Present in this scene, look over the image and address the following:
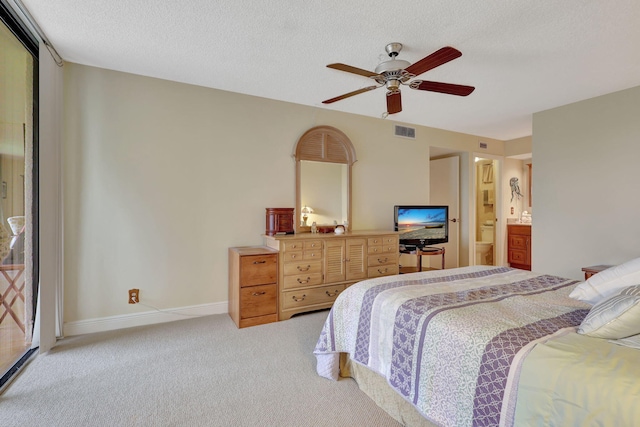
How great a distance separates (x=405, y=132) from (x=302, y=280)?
9.65 ft

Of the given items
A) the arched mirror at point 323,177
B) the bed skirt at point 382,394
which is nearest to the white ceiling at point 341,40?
the arched mirror at point 323,177

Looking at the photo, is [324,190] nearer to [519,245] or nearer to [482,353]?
[482,353]

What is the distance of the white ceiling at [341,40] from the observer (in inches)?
77.3

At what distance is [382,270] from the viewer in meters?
3.79

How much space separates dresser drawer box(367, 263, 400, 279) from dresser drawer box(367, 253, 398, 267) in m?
0.04

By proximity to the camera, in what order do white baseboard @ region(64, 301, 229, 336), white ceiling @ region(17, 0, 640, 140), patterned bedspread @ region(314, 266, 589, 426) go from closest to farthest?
patterned bedspread @ region(314, 266, 589, 426) → white ceiling @ region(17, 0, 640, 140) → white baseboard @ region(64, 301, 229, 336)

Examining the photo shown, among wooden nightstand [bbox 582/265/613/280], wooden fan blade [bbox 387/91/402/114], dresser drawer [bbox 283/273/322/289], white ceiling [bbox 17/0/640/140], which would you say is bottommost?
dresser drawer [bbox 283/273/322/289]

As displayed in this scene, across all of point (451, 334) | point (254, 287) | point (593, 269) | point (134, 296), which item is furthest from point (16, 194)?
point (593, 269)

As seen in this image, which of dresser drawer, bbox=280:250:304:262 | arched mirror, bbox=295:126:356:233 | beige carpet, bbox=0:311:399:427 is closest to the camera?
beige carpet, bbox=0:311:399:427

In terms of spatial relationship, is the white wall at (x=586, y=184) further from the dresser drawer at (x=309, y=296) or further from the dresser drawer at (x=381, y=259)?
the dresser drawer at (x=309, y=296)

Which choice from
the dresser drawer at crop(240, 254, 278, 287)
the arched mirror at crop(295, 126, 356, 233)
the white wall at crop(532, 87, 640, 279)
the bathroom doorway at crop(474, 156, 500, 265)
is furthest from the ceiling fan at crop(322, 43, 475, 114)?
the bathroom doorway at crop(474, 156, 500, 265)

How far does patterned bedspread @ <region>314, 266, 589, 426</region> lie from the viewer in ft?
3.84

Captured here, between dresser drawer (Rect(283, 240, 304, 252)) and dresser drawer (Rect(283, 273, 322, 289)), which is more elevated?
dresser drawer (Rect(283, 240, 304, 252))

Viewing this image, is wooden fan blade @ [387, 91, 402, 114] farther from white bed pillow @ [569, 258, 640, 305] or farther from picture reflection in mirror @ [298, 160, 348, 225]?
white bed pillow @ [569, 258, 640, 305]
